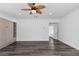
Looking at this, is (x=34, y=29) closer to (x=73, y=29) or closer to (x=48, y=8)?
(x=73, y=29)

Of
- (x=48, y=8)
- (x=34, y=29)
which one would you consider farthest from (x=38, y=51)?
(x=34, y=29)

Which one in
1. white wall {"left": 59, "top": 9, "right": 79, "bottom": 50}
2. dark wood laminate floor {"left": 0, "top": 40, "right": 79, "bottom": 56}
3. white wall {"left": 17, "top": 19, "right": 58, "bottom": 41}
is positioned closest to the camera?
dark wood laminate floor {"left": 0, "top": 40, "right": 79, "bottom": 56}

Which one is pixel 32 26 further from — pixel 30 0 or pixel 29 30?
pixel 30 0

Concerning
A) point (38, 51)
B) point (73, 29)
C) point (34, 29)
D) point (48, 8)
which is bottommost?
point (38, 51)

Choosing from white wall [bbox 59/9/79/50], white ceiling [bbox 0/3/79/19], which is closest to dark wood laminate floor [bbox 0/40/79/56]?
white wall [bbox 59/9/79/50]

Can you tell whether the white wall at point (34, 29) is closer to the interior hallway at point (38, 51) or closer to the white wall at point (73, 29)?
the white wall at point (73, 29)

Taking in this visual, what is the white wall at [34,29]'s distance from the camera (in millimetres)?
11047

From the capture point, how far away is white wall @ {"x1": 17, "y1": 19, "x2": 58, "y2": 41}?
11047mm

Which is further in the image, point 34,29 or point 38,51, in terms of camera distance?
point 34,29

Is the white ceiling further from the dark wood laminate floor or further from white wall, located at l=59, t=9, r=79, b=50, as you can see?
the dark wood laminate floor

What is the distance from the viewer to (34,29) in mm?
11180

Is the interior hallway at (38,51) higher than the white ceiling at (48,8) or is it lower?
lower

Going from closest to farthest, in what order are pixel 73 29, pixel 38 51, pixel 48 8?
1. pixel 38 51
2. pixel 48 8
3. pixel 73 29

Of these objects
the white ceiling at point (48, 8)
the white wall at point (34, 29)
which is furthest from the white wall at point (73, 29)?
the white wall at point (34, 29)
